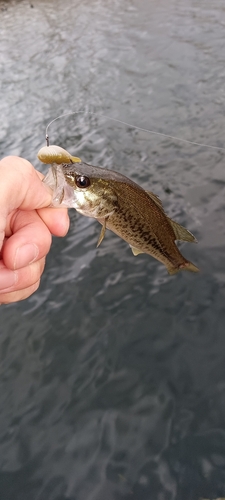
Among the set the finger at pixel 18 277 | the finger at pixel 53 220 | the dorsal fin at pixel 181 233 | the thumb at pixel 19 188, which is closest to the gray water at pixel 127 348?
the dorsal fin at pixel 181 233

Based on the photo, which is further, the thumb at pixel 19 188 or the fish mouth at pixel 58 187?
the fish mouth at pixel 58 187

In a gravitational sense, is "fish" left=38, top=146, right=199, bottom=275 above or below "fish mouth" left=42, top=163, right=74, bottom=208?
below

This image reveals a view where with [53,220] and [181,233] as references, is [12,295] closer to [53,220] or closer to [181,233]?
[53,220]

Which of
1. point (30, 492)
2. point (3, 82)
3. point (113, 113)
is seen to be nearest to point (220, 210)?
point (30, 492)

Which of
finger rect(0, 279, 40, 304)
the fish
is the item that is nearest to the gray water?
the fish

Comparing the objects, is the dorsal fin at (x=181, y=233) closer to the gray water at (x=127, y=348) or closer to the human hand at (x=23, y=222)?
the human hand at (x=23, y=222)

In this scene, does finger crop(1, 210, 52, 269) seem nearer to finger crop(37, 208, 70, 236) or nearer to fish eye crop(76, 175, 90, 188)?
finger crop(37, 208, 70, 236)

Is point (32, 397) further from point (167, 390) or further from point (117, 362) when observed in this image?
point (167, 390)
